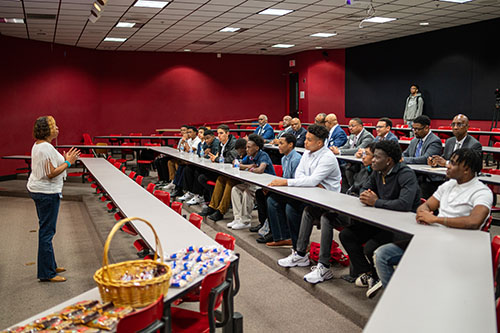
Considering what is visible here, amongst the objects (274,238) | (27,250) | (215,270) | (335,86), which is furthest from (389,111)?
(215,270)

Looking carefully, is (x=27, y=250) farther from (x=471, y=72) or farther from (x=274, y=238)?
(x=471, y=72)

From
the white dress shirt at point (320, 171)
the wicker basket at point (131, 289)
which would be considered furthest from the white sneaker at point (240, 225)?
the wicker basket at point (131, 289)

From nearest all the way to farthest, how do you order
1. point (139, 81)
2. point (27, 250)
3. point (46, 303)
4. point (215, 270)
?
point (215, 270) < point (46, 303) < point (27, 250) < point (139, 81)

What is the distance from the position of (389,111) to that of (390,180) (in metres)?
11.2

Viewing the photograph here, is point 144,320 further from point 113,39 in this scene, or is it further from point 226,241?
point 113,39

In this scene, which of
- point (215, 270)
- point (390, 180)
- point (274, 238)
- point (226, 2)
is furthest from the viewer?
point (226, 2)

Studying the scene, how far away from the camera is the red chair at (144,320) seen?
191 cm

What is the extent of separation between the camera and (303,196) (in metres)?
4.21

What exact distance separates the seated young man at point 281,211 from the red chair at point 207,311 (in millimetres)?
2220

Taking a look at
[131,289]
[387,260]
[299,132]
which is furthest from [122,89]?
[131,289]

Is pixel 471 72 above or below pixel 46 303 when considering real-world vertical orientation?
above

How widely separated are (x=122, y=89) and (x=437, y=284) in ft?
49.1

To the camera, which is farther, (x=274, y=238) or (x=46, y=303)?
(x=274, y=238)

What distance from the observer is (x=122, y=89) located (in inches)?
619
